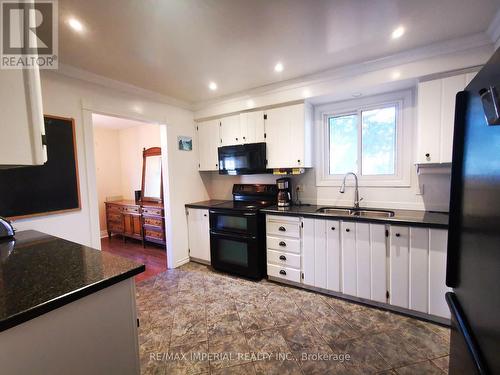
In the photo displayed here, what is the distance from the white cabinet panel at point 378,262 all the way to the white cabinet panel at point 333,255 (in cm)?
31

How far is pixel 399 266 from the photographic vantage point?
2.11 metres

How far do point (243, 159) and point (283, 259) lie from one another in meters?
1.39

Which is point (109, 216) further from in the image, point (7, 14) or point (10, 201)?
point (7, 14)

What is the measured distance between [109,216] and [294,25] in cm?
495

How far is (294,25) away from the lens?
173 centimetres

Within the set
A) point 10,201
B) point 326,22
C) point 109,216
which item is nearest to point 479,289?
point 326,22

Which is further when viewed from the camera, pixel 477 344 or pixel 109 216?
pixel 109 216

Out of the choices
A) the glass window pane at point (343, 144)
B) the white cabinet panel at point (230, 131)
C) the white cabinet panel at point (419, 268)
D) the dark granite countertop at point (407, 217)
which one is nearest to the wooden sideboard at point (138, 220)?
the white cabinet panel at point (230, 131)

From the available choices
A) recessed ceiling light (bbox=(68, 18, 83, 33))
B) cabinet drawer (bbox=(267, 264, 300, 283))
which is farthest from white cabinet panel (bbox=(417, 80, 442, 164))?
recessed ceiling light (bbox=(68, 18, 83, 33))

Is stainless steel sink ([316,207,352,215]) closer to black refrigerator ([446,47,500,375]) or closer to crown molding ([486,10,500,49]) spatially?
black refrigerator ([446,47,500,375])

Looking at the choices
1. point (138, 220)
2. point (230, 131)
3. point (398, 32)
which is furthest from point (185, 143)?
point (398, 32)

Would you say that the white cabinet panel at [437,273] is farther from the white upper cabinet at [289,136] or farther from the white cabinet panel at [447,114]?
the white upper cabinet at [289,136]

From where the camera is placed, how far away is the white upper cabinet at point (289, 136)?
9.25 ft

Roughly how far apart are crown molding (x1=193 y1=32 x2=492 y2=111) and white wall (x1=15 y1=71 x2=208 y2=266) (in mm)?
1057
